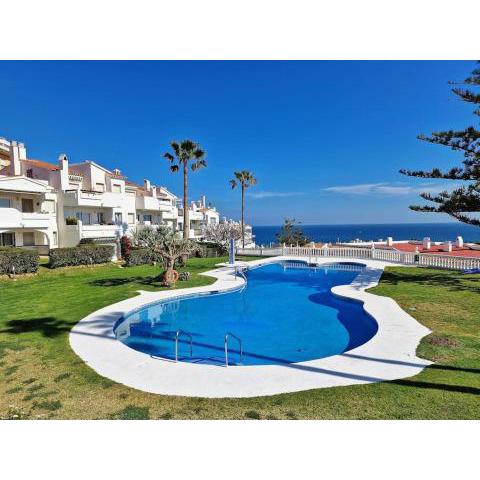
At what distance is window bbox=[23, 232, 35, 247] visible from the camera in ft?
90.7

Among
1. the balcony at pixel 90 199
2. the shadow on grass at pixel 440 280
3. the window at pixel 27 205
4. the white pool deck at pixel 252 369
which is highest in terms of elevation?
the balcony at pixel 90 199

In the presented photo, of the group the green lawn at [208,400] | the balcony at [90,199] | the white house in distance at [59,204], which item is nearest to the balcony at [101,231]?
the white house in distance at [59,204]

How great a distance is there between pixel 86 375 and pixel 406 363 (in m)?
7.78

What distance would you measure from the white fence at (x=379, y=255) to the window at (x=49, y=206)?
19775mm

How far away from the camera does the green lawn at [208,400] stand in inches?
220

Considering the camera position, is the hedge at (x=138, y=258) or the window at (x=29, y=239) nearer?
the hedge at (x=138, y=258)

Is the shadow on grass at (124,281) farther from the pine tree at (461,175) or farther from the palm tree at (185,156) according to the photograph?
the pine tree at (461,175)

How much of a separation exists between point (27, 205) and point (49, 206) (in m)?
1.70

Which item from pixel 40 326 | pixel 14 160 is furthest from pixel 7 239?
pixel 40 326

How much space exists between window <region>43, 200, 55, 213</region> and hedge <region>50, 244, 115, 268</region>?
6000 mm

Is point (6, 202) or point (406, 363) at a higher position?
point (6, 202)

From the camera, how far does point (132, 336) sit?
11297 mm

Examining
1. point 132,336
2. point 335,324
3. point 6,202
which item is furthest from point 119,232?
point 335,324
